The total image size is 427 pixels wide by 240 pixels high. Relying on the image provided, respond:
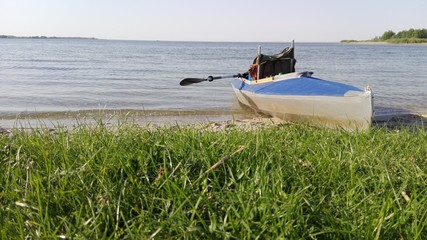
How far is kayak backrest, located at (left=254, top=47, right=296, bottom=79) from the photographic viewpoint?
29.6 ft

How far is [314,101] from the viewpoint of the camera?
625 centimetres

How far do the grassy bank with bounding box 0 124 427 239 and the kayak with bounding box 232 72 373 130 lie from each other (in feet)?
8.34

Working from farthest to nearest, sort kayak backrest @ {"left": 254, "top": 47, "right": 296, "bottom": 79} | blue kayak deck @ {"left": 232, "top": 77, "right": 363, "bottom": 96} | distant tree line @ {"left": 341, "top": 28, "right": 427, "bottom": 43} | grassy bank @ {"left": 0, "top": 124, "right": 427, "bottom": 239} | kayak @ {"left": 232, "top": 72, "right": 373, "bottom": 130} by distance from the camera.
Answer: distant tree line @ {"left": 341, "top": 28, "right": 427, "bottom": 43}, kayak backrest @ {"left": 254, "top": 47, "right": 296, "bottom": 79}, blue kayak deck @ {"left": 232, "top": 77, "right": 363, "bottom": 96}, kayak @ {"left": 232, "top": 72, "right": 373, "bottom": 130}, grassy bank @ {"left": 0, "top": 124, "right": 427, "bottom": 239}

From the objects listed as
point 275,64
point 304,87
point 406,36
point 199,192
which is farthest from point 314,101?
point 406,36

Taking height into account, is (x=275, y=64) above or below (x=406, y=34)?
below

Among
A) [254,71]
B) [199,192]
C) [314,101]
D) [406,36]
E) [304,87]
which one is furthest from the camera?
[406,36]

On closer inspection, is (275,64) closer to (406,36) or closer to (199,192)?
(199,192)

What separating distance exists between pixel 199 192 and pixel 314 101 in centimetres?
469

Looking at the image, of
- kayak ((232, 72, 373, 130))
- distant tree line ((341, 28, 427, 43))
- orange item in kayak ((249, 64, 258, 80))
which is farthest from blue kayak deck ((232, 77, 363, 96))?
distant tree line ((341, 28, 427, 43))

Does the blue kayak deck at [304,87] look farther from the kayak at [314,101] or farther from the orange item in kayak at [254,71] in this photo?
the orange item in kayak at [254,71]

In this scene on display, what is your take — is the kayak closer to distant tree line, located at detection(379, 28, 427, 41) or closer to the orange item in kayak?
the orange item in kayak

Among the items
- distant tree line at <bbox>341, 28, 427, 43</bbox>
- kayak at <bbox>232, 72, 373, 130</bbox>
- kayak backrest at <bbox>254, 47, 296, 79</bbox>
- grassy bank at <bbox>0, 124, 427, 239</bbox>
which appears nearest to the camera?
grassy bank at <bbox>0, 124, 427, 239</bbox>

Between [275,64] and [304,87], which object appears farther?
[275,64]

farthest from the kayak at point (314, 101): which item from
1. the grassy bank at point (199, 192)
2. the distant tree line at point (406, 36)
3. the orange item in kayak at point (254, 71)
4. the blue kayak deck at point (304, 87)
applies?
the distant tree line at point (406, 36)
